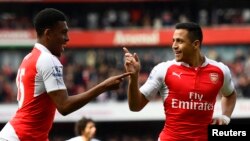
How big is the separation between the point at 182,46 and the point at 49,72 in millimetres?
1474

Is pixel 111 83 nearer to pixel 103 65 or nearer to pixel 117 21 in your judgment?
pixel 103 65

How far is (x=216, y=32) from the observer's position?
87.8ft

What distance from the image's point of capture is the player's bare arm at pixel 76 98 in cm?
579

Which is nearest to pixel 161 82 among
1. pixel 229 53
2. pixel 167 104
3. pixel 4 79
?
pixel 167 104

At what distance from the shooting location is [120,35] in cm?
2680

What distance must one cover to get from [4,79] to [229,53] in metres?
8.07

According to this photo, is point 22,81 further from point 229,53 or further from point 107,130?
point 229,53

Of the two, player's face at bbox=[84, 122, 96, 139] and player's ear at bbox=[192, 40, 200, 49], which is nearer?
player's ear at bbox=[192, 40, 200, 49]

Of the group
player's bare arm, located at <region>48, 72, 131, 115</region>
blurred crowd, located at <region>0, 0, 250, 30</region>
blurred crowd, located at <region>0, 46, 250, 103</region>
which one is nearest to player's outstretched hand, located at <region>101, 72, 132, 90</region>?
player's bare arm, located at <region>48, 72, 131, 115</region>

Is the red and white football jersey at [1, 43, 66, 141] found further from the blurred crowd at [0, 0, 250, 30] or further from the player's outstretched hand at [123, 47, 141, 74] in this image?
the blurred crowd at [0, 0, 250, 30]

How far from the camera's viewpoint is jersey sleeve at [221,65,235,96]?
6.93 meters

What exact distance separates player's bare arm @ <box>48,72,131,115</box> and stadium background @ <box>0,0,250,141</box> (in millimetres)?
18412

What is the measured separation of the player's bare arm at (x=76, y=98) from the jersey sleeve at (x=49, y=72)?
51 millimetres

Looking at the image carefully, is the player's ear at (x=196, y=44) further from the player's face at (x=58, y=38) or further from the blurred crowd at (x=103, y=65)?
the blurred crowd at (x=103, y=65)
